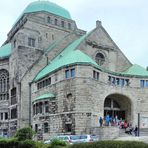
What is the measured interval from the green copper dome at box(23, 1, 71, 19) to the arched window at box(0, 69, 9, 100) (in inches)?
488

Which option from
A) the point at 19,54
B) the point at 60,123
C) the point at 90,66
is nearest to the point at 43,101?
the point at 60,123

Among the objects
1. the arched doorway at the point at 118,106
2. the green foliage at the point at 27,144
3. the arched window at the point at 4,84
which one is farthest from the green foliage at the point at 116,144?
the arched window at the point at 4,84

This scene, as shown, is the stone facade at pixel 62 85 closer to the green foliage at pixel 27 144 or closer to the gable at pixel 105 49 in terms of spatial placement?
the gable at pixel 105 49

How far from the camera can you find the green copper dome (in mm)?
59406

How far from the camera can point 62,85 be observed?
38.9 meters

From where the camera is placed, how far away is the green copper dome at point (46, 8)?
59406 millimetres

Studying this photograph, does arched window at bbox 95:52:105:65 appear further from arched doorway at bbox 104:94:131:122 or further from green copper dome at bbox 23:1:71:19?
green copper dome at bbox 23:1:71:19

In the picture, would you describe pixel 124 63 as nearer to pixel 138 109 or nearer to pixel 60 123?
pixel 138 109

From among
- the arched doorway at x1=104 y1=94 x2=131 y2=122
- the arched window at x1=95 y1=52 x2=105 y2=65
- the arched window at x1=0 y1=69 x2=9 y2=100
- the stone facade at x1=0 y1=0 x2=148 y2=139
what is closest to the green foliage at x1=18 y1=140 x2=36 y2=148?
the stone facade at x1=0 y1=0 x2=148 y2=139

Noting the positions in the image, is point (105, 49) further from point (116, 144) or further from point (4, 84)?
point (116, 144)

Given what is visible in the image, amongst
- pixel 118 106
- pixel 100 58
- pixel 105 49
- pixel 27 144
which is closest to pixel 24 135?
pixel 27 144

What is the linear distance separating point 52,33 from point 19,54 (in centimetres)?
961

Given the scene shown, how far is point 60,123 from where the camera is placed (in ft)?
125

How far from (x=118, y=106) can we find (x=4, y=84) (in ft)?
63.2
